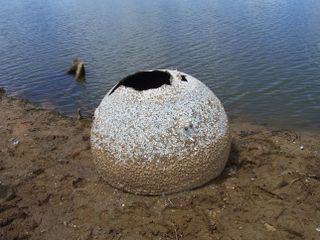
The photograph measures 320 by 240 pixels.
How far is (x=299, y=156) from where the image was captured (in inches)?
305

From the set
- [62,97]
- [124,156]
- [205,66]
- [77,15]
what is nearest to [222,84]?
[205,66]

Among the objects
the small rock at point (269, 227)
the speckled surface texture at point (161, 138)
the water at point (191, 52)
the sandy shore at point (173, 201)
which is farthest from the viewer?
the water at point (191, 52)

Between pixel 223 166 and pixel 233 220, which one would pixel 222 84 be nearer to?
pixel 223 166

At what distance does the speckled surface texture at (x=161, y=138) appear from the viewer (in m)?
6.15

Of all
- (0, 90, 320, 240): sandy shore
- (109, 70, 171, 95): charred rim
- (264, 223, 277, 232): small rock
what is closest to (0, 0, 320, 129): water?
(0, 90, 320, 240): sandy shore

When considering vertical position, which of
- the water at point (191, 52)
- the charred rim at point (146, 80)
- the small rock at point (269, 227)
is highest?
the charred rim at point (146, 80)

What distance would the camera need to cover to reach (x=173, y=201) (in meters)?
6.38

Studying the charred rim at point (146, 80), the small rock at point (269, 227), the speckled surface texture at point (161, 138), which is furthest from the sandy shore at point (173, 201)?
the charred rim at point (146, 80)

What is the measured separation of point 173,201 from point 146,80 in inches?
81.5

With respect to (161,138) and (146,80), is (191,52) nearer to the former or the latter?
(146,80)

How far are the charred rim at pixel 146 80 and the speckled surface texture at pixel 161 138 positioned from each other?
0.39 m

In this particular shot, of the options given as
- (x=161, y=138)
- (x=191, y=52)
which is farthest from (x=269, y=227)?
(x=191, y=52)

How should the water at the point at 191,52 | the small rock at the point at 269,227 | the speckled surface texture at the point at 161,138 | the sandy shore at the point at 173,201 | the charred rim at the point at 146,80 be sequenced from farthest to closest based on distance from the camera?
the water at the point at 191,52
the charred rim at the point at 146,80
the speckled surface texture at the point at 161,138
the sandy shore at the point at 173,201
the small rock at the point at 269,227

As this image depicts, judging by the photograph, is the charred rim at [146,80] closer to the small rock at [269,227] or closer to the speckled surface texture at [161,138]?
the speckled surface texture at [161,138]
